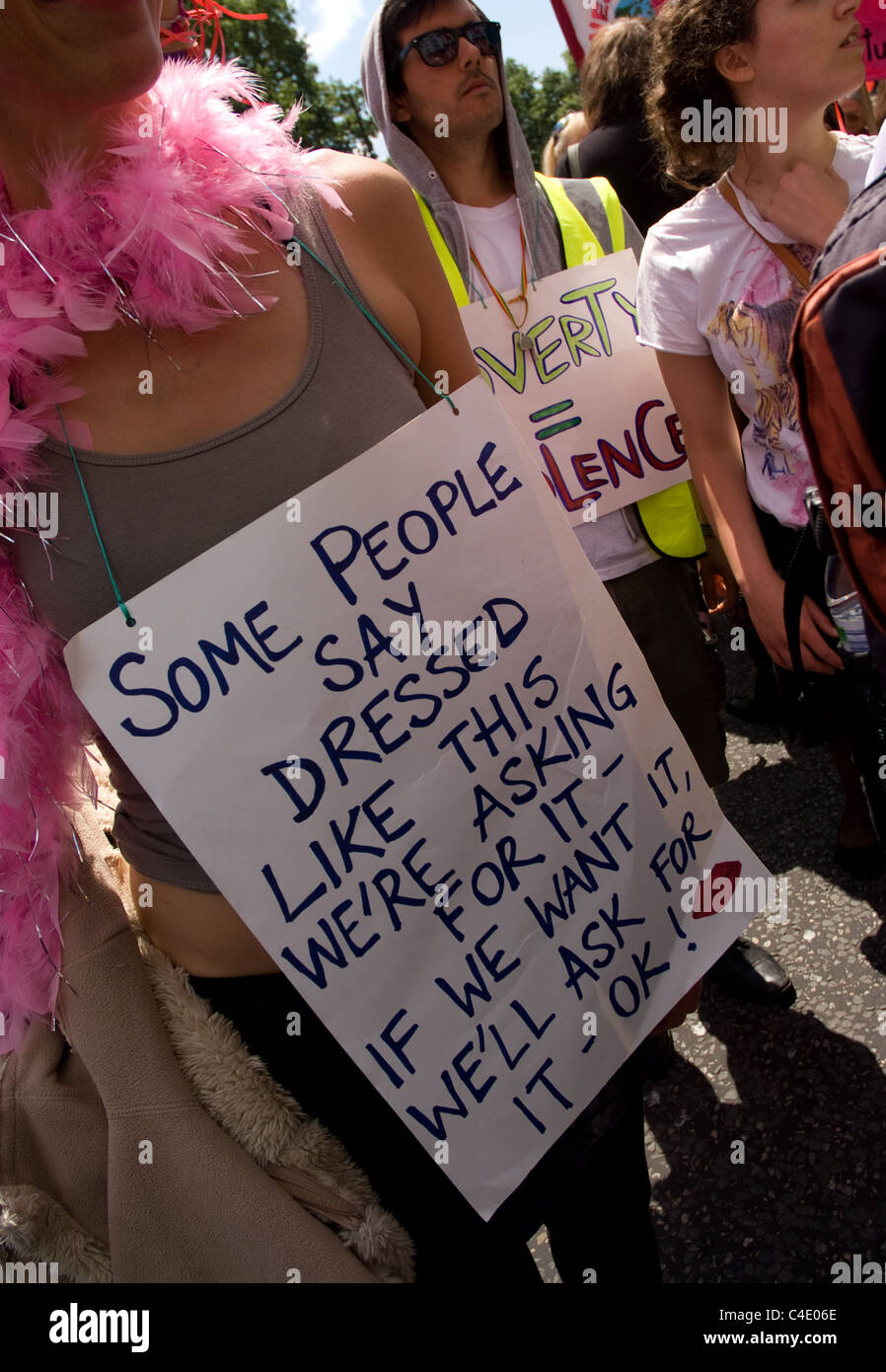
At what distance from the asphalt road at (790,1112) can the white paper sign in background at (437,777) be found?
0.77m

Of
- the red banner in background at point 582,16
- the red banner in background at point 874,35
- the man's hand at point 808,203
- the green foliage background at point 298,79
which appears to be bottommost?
the man's hand at point 808,203

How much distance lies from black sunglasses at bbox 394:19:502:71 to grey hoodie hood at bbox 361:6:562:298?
5 centimetres

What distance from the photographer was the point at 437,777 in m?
1.08

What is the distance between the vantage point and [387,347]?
1107 mm

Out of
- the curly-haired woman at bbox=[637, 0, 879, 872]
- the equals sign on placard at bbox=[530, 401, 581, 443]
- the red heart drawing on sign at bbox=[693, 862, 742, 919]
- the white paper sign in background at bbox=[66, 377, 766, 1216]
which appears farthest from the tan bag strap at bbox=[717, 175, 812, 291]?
the red heart drawing on sign at bbox=[693, 862, 742, 919]

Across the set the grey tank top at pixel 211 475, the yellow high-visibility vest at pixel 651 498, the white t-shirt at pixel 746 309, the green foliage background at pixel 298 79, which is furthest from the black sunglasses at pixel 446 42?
the green foliage background at pixel 298 79

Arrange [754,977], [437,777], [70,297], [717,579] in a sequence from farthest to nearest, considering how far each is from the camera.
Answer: [717,579] → [754,977] → [437,777] → [70,297]

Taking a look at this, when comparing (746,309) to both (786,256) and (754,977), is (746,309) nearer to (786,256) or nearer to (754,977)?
(786,256)

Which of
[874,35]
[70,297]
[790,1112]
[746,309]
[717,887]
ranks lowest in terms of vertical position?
[790,1112]

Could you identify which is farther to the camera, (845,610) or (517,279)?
(517,279)

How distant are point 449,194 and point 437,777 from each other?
1.43 m

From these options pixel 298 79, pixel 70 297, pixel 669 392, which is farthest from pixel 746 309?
→ pixel 298 79

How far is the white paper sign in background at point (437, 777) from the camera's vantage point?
3.17 ft

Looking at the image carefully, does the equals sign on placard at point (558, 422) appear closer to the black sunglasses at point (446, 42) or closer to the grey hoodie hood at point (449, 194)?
the grey hoodie hood at point (449, 194)
